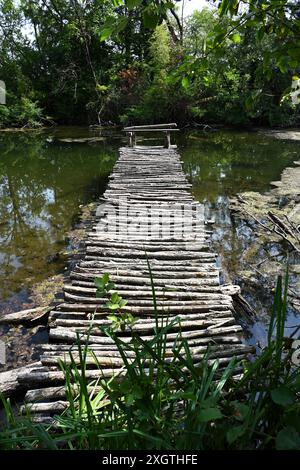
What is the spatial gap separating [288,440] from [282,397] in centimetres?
11

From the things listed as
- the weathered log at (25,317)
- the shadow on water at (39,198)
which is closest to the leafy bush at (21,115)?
the shadow on water at (39,198)

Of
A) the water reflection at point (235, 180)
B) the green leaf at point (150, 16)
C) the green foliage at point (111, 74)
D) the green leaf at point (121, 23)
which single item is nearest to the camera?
the green leaf at point (121, 23)

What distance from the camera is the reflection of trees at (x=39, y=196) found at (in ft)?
17.4

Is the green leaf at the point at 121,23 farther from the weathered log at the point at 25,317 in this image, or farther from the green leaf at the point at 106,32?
the weathered log at the point at 25,317

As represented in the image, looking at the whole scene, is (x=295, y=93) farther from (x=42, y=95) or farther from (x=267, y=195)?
(x=42, y=95)

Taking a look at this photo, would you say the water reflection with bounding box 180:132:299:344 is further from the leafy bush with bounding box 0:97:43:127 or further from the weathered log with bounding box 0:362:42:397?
the leafy bush with bounding box 0:97:43:127

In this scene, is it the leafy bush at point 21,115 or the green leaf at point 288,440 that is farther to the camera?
the leafy bush at point 21,115

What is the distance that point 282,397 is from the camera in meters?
1.06

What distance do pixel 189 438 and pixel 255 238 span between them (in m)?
4.96

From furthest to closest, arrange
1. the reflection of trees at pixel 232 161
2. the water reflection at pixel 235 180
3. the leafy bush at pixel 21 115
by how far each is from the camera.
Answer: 1. the leafy bush at pixel 21 115
2. the reflection of trees at pixel 232 161
3. the water reflection at pixel 235 180

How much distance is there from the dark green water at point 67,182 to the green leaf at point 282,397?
373 cm

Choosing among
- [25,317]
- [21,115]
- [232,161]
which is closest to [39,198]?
[25,317]

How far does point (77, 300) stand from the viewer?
136 inches

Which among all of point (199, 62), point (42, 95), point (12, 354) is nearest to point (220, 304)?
point (12, 354)
